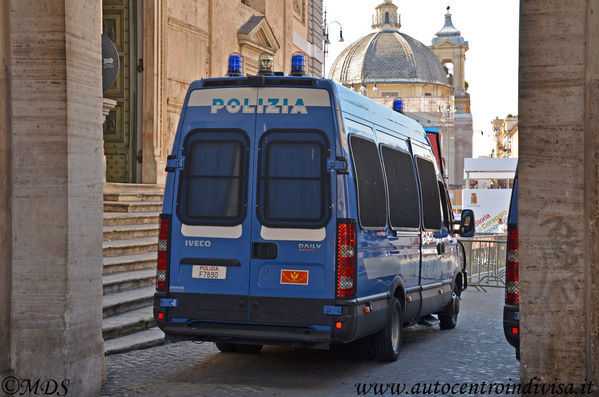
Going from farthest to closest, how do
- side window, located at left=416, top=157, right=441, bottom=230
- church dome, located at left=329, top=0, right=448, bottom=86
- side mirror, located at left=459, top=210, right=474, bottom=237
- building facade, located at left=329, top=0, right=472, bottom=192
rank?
church dome, located at left=329, top=0, right=448, bottom=86 → building facade, located at left=329, top=0, right=472, bottom=192 → side mirror, located at left=459, top=210, right=474, bottom=237 → side window, located at left=416, top=157, right=441, bottom=230

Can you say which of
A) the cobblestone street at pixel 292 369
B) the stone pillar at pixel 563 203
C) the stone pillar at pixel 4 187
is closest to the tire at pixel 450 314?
the cobblestone street at pixel 292 369

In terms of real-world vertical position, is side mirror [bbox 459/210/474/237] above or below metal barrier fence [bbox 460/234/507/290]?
above

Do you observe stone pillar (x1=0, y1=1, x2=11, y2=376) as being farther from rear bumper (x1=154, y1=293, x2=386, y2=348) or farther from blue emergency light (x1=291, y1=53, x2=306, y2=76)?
blue emergency light (x1=291, y1=53, x2=306, y2=76)

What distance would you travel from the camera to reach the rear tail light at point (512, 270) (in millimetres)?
7383

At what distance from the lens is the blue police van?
310 inches

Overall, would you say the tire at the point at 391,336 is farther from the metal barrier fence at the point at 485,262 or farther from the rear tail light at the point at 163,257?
the metal barrier fence at the point at 485,262

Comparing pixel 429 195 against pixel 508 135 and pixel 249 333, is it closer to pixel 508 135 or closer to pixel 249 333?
pixel 249 333

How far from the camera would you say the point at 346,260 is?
786 centimetres

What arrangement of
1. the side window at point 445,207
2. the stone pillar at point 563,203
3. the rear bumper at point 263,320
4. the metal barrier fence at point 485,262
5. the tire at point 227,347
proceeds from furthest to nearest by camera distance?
the metal barrier fence at point 485,262 → the side window at point 445,207 → the tire at point 227,347 → the rear bumper at point 263,320 → the stone pillar at point 563,203

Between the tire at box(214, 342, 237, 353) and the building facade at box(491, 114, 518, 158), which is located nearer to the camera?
the tire at box(214, 342, 237, 353)

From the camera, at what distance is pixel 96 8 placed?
7258mm

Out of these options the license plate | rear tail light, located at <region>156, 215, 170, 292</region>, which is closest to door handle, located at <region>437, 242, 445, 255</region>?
the license plate

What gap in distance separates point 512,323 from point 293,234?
1.89 metres

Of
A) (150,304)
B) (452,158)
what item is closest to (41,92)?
(150,304)
